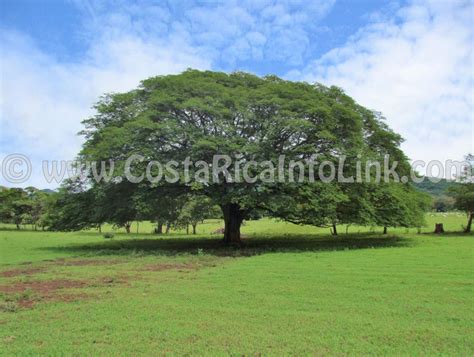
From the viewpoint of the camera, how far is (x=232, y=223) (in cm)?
2539

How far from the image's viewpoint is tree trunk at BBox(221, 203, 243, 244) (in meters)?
25.1

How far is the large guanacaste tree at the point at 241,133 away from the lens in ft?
64.3

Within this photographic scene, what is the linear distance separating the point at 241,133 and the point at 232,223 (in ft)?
22.3

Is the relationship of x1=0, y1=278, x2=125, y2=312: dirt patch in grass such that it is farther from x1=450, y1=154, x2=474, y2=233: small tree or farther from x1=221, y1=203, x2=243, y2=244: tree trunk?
x1=450, y1=154, x2=474, y2=233: small tree

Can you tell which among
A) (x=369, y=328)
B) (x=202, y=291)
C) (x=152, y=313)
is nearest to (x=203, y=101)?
(x=202, y=291)

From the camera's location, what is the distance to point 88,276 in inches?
489

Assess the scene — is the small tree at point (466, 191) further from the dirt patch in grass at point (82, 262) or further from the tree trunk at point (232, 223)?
the dirt patch in grass at point (82, 262)

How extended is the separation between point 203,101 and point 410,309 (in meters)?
15.5

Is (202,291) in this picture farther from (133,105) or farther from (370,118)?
(370,118)

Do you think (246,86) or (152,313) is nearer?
(152,313)

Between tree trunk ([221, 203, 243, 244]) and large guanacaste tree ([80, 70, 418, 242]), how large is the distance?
278 cm

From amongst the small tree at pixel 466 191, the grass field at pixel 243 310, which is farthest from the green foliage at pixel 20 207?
the small tree at pixel 466 191

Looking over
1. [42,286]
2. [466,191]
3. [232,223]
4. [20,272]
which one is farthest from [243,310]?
[466,191]

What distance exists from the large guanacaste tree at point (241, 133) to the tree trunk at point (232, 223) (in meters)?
2.78
